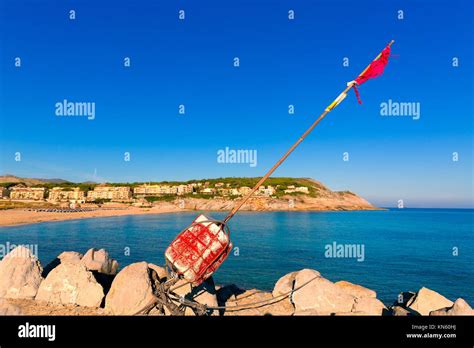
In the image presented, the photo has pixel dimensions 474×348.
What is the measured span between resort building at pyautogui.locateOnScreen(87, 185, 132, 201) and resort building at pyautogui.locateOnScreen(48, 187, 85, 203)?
583 centimetres

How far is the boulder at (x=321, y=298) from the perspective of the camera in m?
15.6

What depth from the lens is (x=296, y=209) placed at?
174m

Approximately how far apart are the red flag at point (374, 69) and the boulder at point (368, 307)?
948 centimetres

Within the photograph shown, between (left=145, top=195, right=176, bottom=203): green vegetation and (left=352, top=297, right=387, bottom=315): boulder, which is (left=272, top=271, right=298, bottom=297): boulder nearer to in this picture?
(left=352, top=297, right=387, bottom=315): boulder

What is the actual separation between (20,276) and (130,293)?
23.6ft

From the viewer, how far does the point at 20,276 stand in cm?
1769

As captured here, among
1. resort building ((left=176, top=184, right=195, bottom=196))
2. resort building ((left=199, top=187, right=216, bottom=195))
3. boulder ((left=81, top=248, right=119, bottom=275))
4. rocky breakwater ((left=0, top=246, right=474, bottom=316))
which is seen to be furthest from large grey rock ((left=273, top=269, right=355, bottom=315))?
resort building ((left=176, top=184, right=195, bottom=196))

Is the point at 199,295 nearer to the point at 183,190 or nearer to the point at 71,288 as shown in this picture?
the point at 71,288

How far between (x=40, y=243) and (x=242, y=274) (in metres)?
32.7

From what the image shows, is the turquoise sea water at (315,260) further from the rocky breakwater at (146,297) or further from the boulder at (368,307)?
the boulder at (368,307)

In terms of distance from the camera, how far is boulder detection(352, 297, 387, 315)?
599 inches
